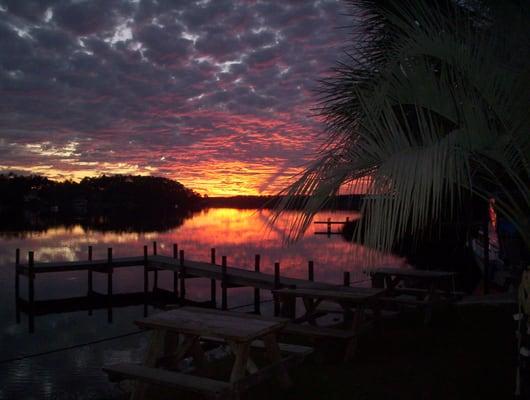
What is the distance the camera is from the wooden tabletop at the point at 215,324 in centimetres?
523

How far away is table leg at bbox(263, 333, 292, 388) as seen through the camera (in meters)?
6.03

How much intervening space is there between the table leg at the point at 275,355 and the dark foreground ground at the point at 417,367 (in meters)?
0.16

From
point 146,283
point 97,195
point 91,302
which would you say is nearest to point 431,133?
point 146,283

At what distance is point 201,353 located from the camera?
6895mm

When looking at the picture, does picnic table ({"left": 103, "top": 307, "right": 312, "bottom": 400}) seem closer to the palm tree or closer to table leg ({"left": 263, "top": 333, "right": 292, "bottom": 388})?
table leg ({"left": 263, "top": 333, "right": 292, "bottom": 388})

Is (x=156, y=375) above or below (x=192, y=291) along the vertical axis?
above

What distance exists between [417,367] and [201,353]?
10.4ft

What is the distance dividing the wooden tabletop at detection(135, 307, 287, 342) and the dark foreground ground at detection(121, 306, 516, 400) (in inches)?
48.1

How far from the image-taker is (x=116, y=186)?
182000 millimetres

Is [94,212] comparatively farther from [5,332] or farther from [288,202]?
[288,202]

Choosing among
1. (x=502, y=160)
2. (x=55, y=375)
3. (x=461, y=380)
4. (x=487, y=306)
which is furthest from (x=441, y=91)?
(x=55, y=375)

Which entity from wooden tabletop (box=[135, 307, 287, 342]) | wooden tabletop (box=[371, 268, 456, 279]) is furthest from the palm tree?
wooden tabletop (box=[371, 268, 456, 279])

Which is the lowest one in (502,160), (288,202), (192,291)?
(192,291)

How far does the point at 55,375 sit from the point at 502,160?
12.1m
